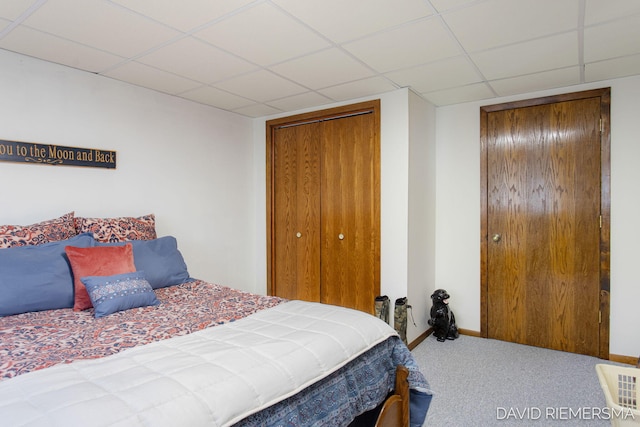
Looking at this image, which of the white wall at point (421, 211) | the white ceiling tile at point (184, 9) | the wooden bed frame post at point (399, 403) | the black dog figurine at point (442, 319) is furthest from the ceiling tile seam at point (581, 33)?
the black dog figurine at point (442, 319)

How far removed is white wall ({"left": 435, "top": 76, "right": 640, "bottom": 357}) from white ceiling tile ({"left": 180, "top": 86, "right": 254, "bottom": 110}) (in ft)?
6.92

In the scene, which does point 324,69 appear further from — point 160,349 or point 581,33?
point 160,349

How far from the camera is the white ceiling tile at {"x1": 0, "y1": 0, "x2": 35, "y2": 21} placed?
1891 millimetres

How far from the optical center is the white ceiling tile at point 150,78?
2.79 meters

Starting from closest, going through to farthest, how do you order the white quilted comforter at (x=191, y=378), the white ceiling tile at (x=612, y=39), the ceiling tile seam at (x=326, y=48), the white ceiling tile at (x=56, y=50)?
the white quilted comforter at (x=191, y=378), the ceiling tile seam at (x=326, y=48), the white ceiling tile at (x=612, y=39), the white ceiling tile at (x=56, y=50)

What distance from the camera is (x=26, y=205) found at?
251cm

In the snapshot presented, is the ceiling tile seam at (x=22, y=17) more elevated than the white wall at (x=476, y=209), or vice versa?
the ceiling tile seam at (x=22, y=17)

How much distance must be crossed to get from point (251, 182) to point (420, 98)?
2.10 metres

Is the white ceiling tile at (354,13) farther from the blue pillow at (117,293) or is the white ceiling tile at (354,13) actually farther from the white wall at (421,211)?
the blue pillow at (117,293)

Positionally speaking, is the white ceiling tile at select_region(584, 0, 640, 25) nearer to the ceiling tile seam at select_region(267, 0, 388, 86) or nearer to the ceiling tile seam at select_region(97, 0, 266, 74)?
the ceiling tile seam at select_region(267, 0, 388, 86)

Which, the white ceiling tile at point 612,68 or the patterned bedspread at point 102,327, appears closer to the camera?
the patterned bedspread at point 102,327

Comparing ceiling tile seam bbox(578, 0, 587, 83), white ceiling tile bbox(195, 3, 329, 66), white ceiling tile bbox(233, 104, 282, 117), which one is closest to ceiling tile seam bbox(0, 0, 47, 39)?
white ceiling tile bbox(195, 3, 329, 66)

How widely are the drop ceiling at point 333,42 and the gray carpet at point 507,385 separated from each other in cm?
235

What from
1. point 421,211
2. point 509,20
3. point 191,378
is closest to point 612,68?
point 509,20
